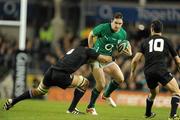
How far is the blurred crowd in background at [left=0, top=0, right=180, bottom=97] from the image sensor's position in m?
27.3

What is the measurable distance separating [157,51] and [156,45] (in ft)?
0.42

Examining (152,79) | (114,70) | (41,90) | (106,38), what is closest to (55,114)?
(41,90)

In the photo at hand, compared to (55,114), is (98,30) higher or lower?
higher

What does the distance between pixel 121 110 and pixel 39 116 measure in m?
3.86

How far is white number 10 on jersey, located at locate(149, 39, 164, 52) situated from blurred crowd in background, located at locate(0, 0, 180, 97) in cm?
908

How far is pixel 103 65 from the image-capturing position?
1858 centimetres

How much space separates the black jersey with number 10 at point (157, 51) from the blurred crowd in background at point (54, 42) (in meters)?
9.04

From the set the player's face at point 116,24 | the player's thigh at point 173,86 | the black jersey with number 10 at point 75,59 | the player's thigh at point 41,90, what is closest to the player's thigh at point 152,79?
the player's thigh at point 173,86

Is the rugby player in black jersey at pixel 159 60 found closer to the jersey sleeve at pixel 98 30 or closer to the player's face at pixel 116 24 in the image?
the player's face at pixel 116 24

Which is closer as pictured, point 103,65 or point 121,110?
point 103,65

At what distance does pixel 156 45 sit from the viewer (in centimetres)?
1661

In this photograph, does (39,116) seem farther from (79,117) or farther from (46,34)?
(46,34)

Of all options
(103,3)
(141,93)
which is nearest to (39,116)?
(141,93)

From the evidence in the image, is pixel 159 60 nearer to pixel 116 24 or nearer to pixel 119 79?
pixel 116 24
